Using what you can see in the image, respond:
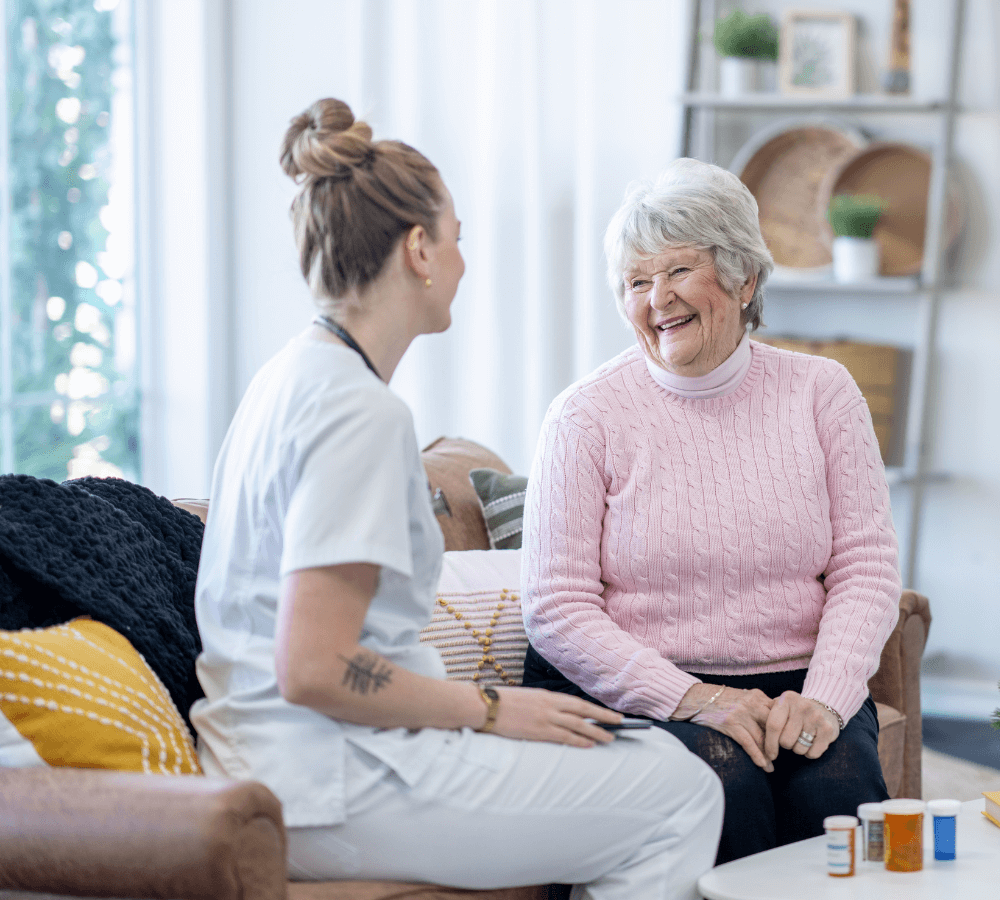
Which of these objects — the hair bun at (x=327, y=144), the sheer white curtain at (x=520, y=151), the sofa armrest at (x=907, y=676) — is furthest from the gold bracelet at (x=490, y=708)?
the sheer white curtain at (x=520, y=151)

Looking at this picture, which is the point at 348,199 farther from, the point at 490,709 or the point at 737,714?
the point at 737,714

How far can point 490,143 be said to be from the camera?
11.4ft

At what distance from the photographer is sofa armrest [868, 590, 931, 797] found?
202 cm

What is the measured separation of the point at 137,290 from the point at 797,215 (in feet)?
6.41

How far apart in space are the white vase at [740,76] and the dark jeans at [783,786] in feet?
7.43

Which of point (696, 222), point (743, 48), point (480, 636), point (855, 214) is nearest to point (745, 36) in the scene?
point (743, 48)

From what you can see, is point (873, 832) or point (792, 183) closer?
point (873, 832)

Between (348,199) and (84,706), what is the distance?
0.61m

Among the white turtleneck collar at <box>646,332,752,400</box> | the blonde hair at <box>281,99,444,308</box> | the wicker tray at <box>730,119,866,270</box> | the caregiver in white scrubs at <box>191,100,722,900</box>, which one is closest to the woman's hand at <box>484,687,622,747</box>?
the caregiver in white scrubs at <box>191,100,722,900</box>

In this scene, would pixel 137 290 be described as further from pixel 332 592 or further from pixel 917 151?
pixel 332 592

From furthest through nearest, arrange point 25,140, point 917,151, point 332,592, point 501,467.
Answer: point 917,151, point 25,140, point 501,467, point 332,592

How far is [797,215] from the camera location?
3500mm

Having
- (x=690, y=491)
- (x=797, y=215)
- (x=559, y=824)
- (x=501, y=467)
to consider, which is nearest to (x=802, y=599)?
(x=690, y=491)

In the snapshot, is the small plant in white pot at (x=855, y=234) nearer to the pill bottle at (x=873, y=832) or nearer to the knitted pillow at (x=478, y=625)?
the knitted pillow at (x=478, y=625)
